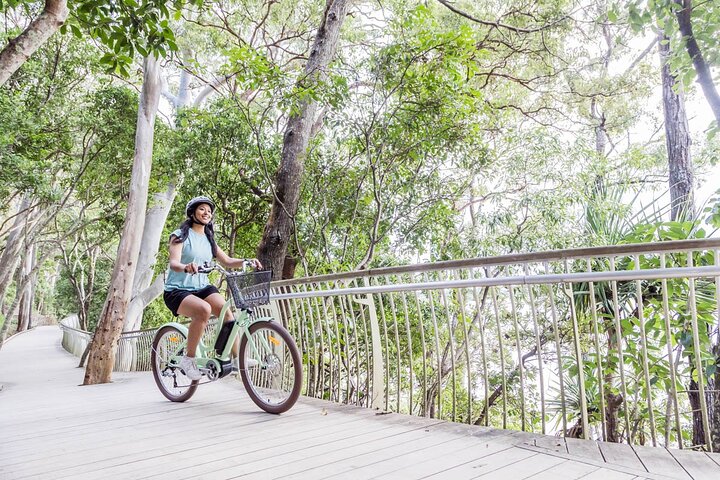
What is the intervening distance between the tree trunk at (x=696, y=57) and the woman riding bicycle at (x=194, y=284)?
12.0 ft

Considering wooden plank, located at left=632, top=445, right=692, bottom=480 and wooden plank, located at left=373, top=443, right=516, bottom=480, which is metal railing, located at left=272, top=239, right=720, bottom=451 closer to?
wooden plank, located at left=632, top=445, right=692, bottom=480

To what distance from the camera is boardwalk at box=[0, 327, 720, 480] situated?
104 inches

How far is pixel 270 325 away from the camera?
13.2ft

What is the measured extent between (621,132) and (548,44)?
4190 mm

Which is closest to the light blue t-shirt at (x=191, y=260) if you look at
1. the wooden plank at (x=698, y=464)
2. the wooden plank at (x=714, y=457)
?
the wooden plank at (x=698, y=464)

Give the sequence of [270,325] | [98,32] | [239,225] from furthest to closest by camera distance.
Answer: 1. [239,225]
2. [270,325]
3. [98,32]

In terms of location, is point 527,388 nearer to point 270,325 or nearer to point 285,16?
point 270,325

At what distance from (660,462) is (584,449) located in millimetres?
386

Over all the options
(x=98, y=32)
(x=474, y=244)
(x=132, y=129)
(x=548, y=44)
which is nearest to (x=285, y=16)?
(x=132, y=129)

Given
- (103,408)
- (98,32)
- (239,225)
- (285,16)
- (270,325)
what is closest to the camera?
(98,32)

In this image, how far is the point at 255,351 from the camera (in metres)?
4.16

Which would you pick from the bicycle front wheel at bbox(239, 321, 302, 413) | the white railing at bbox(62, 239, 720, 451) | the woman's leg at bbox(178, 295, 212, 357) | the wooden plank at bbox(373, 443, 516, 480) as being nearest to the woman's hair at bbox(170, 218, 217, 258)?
the woman's leg at bbox(178, 295, 212, 357)

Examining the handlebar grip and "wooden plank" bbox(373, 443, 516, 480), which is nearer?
"wooden plank" bbox(373, 443, 516, 480)

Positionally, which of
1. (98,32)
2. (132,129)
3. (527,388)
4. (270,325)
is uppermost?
(132,129)
